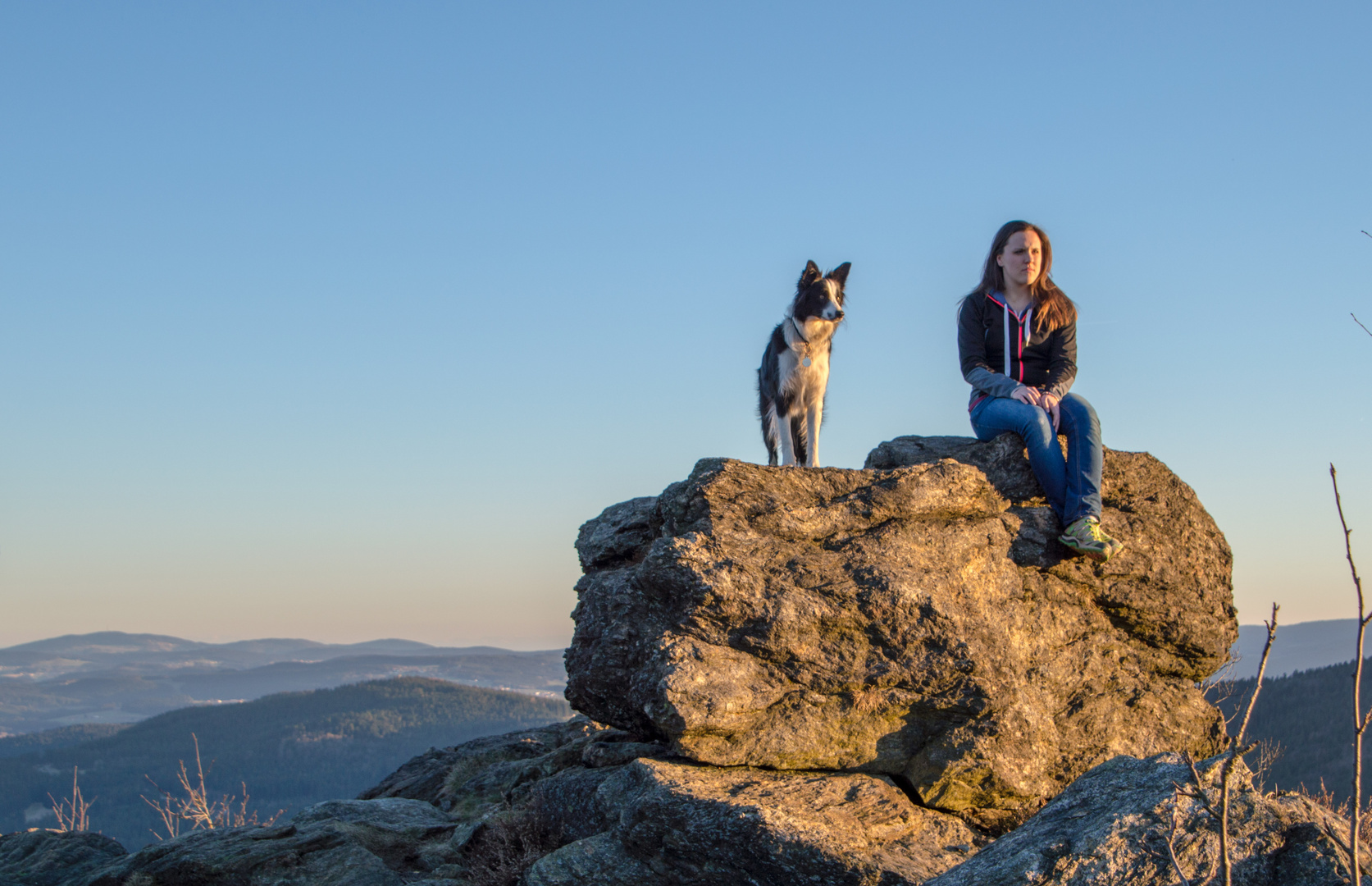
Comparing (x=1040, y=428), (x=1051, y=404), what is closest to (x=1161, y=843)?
(x=1040, y=428)

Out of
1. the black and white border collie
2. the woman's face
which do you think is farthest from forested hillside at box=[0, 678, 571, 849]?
the woman's face

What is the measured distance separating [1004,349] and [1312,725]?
7967cm

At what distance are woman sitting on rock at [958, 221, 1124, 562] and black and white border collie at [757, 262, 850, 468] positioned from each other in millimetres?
2382

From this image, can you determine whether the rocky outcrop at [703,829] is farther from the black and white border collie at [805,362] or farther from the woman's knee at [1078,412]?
the black and white border collie at [805,362]

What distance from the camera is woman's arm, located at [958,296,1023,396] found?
8672 millimetres

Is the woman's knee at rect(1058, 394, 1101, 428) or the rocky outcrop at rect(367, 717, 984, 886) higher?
the woman's knee at rect(1058, 394, 1101, 428)

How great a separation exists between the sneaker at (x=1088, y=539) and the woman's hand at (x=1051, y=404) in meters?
0.84

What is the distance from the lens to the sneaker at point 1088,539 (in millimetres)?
7996

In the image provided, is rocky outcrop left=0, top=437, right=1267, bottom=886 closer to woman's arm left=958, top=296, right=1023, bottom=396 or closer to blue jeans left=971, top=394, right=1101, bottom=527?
blue jeans left=971, top=394, right=1101, bottom=527

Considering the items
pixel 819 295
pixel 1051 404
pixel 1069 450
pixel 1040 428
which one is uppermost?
pixel 819 295

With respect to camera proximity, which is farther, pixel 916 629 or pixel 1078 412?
pixel 1078 412

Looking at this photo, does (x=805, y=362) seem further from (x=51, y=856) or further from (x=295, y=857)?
(x=51, y=856)

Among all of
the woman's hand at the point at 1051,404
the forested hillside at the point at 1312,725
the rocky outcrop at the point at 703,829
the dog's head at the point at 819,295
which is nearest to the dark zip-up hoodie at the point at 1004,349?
the woman's hand at the point at 1051,404

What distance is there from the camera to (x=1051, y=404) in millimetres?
8391
